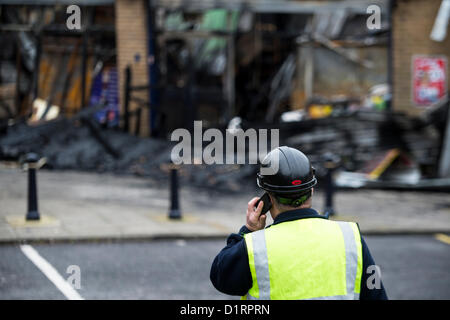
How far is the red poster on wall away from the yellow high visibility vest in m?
14.1

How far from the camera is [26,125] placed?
14.9 m

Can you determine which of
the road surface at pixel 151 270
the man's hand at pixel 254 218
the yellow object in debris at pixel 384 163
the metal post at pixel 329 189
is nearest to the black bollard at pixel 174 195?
the road surface at pixel 151 270

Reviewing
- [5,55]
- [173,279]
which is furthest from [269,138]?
[173,279]

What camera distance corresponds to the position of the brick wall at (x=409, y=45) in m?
16.1

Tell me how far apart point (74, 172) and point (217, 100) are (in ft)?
14.4

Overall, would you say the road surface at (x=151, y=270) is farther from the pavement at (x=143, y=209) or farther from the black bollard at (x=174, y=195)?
the black bollard at (x=174, y=195)

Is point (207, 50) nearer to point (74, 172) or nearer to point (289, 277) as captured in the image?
point (74, 172)

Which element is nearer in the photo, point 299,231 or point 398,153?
point 299,231

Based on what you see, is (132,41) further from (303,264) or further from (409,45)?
(303,264)

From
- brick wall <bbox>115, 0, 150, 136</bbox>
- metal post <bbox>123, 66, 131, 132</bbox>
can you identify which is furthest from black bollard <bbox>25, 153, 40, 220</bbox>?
brick wall <bbox>115, 0, 150, 136</bbox>

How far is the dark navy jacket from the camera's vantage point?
279cm

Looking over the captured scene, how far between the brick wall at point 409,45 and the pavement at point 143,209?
10.6 ft

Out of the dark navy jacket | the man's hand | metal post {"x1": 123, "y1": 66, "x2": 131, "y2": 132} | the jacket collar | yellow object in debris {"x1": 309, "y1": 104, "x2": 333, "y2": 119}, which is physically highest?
the jacket collar

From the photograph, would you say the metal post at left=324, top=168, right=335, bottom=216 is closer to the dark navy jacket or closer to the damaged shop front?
the damaged shop front
